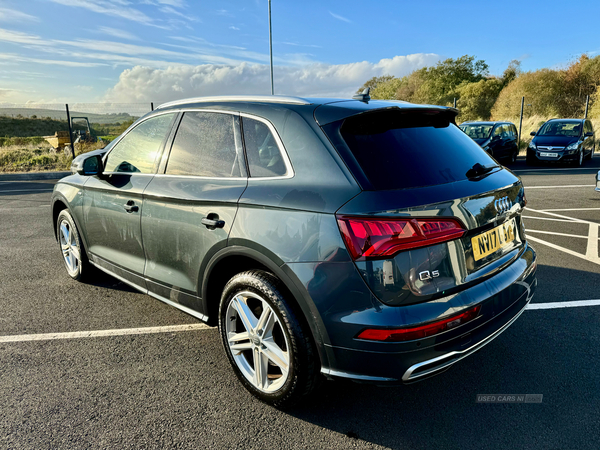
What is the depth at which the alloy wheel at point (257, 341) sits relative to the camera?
97.3 inches

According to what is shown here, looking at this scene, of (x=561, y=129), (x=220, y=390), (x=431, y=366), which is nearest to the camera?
(x=431, y=366)

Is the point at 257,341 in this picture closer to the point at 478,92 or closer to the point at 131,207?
the point at 131,207

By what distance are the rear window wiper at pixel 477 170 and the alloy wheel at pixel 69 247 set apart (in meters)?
3.72

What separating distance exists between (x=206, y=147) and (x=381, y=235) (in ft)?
4.82

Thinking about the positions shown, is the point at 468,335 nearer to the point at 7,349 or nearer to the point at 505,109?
the point at 7,349

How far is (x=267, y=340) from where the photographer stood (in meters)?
2.53

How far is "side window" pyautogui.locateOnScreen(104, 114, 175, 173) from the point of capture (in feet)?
11.0

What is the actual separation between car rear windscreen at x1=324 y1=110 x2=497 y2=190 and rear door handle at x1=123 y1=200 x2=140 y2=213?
1.71 meters

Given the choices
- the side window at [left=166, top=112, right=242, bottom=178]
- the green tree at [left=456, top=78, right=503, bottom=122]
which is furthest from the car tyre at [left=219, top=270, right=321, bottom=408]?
the green tree at [left=456, top=78, right=503, bottom=122]

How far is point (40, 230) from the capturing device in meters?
7.03

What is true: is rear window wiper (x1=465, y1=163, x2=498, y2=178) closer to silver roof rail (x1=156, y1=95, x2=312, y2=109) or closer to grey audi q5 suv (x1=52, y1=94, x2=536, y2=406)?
grey audi q5 suv (x1=52, y1=94, x2=536, y2=406)

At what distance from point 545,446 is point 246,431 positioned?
1513mm

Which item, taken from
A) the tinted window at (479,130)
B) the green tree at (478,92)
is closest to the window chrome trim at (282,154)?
the tinted window at (479,130)

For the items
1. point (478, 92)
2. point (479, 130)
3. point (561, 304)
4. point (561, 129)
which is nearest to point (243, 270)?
point (561, 304)
